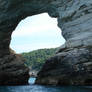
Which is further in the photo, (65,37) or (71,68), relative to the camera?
(65,37)

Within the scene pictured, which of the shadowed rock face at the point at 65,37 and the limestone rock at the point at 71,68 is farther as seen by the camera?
the shadowed rock face at the point at 65,37

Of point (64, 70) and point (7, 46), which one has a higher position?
point (64, 70)

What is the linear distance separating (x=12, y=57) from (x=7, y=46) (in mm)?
3459

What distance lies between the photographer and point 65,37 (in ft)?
158

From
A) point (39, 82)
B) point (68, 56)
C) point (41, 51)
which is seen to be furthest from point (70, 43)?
point (41, 51)

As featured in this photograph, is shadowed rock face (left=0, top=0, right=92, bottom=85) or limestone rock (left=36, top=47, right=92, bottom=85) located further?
shadowed rock face (left=0, top=0, right=92, bottom=85)

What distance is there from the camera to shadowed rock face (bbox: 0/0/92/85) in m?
40.0

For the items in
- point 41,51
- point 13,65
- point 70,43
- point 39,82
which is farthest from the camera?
point 41,51

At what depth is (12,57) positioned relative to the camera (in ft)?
172

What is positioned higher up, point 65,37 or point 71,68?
point 71,68

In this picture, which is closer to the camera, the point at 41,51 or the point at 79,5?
the point at 79,5

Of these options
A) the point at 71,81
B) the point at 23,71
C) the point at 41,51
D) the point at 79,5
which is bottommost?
the point at 41,51

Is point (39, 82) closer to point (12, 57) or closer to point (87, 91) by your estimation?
point (12, 57)

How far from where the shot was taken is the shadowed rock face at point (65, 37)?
3997 centimetres
